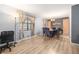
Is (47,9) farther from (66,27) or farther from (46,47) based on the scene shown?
(46,47)

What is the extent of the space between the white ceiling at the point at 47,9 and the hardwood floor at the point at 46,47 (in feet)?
2.08

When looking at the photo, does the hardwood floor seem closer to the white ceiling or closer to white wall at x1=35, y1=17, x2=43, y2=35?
white wall at x1=35, y1=17, x2=43, y2=35

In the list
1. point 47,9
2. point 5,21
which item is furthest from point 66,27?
point 5,21

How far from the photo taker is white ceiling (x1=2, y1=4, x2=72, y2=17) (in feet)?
8.61

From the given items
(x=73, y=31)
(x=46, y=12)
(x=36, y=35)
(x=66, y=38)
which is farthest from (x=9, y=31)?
(x=73, y=31)

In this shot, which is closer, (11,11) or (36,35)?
(11,11)

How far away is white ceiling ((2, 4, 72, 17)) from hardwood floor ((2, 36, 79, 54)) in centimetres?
63

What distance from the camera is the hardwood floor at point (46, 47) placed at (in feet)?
8.73

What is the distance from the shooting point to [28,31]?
286 cm

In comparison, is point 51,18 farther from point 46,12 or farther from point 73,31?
point 73,31

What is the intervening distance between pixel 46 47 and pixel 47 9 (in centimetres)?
95

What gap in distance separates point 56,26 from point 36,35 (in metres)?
0.56

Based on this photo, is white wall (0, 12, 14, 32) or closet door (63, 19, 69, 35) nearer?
white wall (0, 12, 14, 32)

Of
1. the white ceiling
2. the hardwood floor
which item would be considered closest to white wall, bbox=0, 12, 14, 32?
the white ceiling
